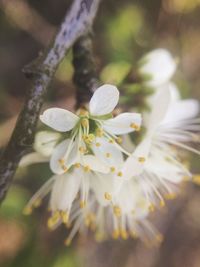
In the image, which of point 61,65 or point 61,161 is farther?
point 61,65

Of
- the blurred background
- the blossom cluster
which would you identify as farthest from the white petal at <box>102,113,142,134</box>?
the blurred background

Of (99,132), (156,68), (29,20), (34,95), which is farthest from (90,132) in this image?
(29,20)

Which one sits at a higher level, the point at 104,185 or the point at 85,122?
the point at 85,122

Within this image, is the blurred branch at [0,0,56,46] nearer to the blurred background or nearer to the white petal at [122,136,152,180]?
the blurred background

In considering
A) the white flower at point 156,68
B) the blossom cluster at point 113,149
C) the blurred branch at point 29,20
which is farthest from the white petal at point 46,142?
the blurred branch at point 29,20

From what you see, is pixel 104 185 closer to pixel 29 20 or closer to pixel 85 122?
pixel 85 122

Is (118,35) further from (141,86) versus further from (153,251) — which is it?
(153,251)

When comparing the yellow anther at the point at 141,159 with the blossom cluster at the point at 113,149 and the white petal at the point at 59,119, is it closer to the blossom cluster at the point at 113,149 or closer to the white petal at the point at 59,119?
the blossom cluster at the point at 113,149
